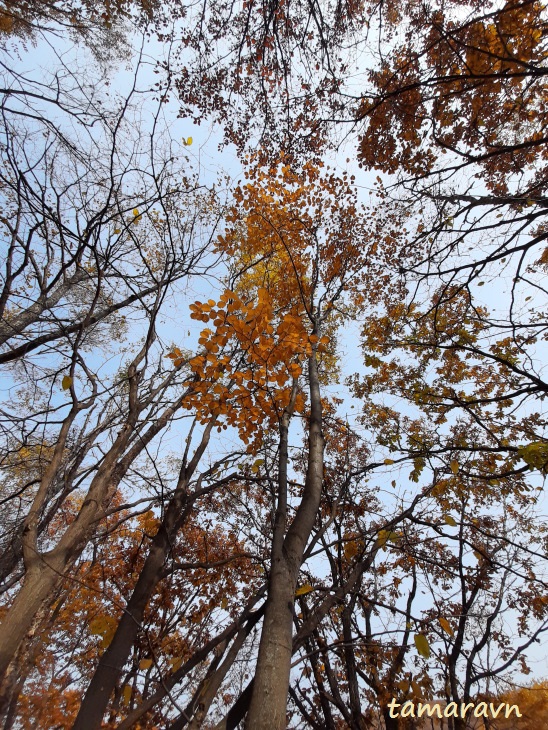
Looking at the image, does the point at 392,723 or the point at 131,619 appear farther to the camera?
the point at 392,723

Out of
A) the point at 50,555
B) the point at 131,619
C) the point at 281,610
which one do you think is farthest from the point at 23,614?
the point at 281,610

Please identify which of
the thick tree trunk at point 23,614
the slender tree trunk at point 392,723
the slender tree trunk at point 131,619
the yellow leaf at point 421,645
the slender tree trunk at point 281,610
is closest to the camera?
the slender tree trunk at point 281,610

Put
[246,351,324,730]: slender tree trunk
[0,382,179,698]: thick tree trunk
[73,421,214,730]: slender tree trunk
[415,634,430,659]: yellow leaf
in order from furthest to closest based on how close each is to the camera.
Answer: [73,421,214,730]: slender tree trunk
[0,382,179,698]: thick tree trunk
[415,634,430,659]: yellow leaf
[246,351,324,730]: slender tree trunk

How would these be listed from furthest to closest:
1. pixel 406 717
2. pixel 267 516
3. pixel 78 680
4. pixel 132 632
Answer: pixel 78 680 → pixel 267 516 → pixel 406 717 → pixel 132 632

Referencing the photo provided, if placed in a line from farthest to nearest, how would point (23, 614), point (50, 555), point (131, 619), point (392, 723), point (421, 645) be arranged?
point (392, 723) → point (50, 555) → point (131, 619) → point (23, 614) → point (421, 645)

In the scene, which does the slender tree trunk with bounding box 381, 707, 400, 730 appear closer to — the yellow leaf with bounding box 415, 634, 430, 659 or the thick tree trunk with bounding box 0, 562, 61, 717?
the yellow leaf with bounding box 415, 634, 430, 659

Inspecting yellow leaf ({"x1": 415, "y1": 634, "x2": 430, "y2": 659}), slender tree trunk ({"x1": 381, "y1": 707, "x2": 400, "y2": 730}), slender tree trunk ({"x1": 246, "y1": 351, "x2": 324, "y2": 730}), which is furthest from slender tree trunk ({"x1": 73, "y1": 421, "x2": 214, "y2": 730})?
slender tree trunk ({"x1": 381, "y1": 707, "x2": 400, "y2": 730})

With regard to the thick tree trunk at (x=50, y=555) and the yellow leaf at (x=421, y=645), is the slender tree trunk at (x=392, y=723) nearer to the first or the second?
the yellow leaf at (x=421, y=645)

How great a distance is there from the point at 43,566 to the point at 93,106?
5044mm

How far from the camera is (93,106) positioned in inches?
145

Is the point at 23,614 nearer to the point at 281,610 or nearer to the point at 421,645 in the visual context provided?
the point at 281,610

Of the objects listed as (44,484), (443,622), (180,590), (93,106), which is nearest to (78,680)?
(180,590)

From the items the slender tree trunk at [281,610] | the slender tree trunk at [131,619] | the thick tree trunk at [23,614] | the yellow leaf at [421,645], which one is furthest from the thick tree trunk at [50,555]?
the yellow leaf at [421,645]

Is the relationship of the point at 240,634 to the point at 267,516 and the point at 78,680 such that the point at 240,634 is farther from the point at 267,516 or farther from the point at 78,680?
the point at 78,680
